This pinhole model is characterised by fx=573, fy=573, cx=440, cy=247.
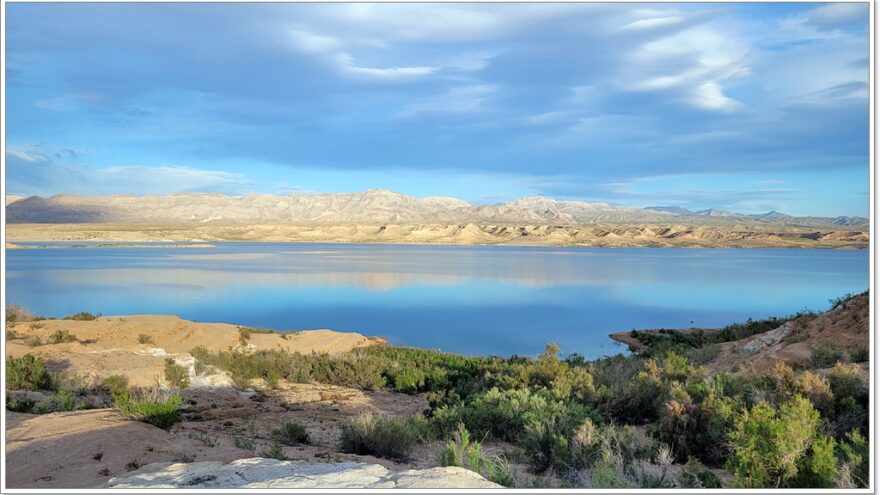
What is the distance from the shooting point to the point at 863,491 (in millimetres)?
3400

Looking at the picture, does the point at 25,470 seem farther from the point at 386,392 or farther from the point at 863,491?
the point at 386,392

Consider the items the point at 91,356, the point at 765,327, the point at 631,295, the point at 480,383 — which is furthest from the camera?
the point at 631,295

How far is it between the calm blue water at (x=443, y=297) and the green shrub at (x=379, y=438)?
14481 millimetres

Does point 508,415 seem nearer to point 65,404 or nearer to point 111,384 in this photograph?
point 65,404

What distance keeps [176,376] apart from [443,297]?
25.0 m

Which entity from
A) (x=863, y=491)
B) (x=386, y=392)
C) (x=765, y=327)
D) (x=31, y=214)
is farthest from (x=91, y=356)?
(x=31, y=214)

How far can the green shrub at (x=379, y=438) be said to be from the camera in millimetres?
5676

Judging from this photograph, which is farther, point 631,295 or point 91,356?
point 631,295

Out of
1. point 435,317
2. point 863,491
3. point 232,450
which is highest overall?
point 863,491

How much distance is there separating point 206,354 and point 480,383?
619 centimetres

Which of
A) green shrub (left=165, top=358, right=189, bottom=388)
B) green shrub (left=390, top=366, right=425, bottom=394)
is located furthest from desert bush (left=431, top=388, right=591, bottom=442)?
green shrub (left=165, top=358, right=189, bottom=388)

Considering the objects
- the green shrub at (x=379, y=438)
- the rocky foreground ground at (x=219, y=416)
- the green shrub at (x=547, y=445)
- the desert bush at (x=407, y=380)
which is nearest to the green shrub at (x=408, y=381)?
the desert bush at (x=407, y=380)

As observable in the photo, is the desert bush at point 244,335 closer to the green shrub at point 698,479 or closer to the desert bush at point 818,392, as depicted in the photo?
the desert bush at point 818,392

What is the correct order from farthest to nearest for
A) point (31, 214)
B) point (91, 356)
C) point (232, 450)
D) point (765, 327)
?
point (31, 214)
point (765, 327)
point (91, 356)
point (232, 450)
